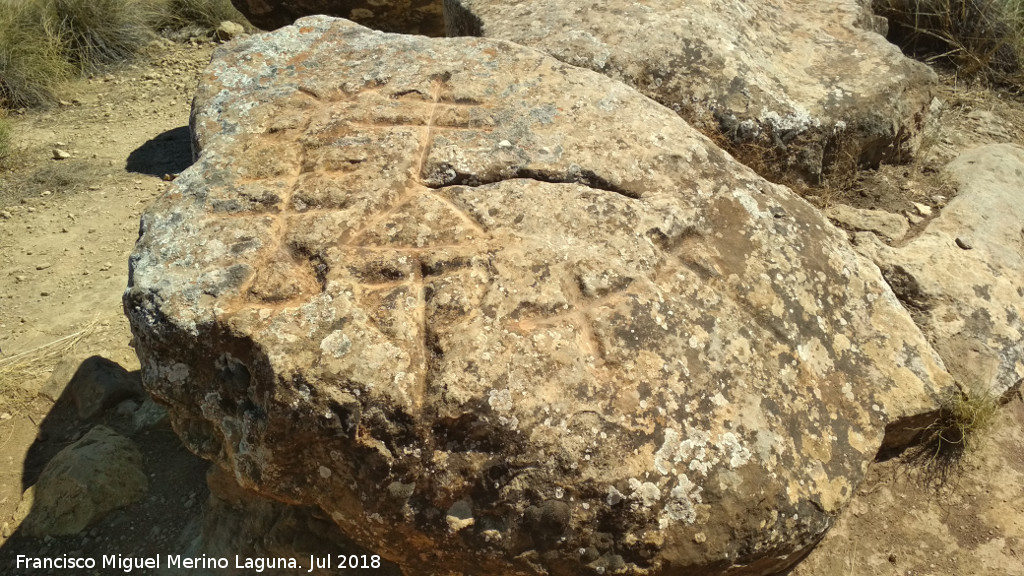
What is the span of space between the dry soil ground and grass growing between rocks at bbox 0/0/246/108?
0.46 feet

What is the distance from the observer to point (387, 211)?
5.96 feet

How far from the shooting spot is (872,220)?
8.66ft

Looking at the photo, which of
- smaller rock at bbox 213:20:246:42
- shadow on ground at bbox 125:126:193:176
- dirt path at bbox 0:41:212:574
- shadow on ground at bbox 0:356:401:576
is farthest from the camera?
smaller rock at bbox 213:20:246:42

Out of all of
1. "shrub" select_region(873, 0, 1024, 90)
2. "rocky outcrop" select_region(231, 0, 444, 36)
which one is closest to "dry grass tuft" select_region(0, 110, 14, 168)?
"rocky outcrop" select_region(231, 0, 444, 36)

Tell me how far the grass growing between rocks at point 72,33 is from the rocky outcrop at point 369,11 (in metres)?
1.14

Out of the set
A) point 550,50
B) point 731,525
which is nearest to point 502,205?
point 731,525

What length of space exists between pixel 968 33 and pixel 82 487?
431cm

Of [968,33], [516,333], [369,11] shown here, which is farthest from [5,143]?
[968,33]

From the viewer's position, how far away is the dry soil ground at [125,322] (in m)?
2.00

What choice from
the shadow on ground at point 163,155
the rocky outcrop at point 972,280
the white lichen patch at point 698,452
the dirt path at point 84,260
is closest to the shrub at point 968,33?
the rocky outcrop at point 972,280

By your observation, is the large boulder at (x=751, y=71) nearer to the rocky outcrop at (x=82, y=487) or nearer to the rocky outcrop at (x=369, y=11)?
the rocky outcrop at (x=369, y=11)

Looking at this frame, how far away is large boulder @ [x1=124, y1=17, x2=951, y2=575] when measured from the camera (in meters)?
1.52

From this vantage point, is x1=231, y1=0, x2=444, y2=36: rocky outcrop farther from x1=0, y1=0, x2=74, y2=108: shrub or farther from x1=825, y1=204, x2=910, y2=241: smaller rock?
x1=825, y1=204, x2=910, y2=241: smaller rock

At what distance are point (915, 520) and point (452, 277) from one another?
129 cm
